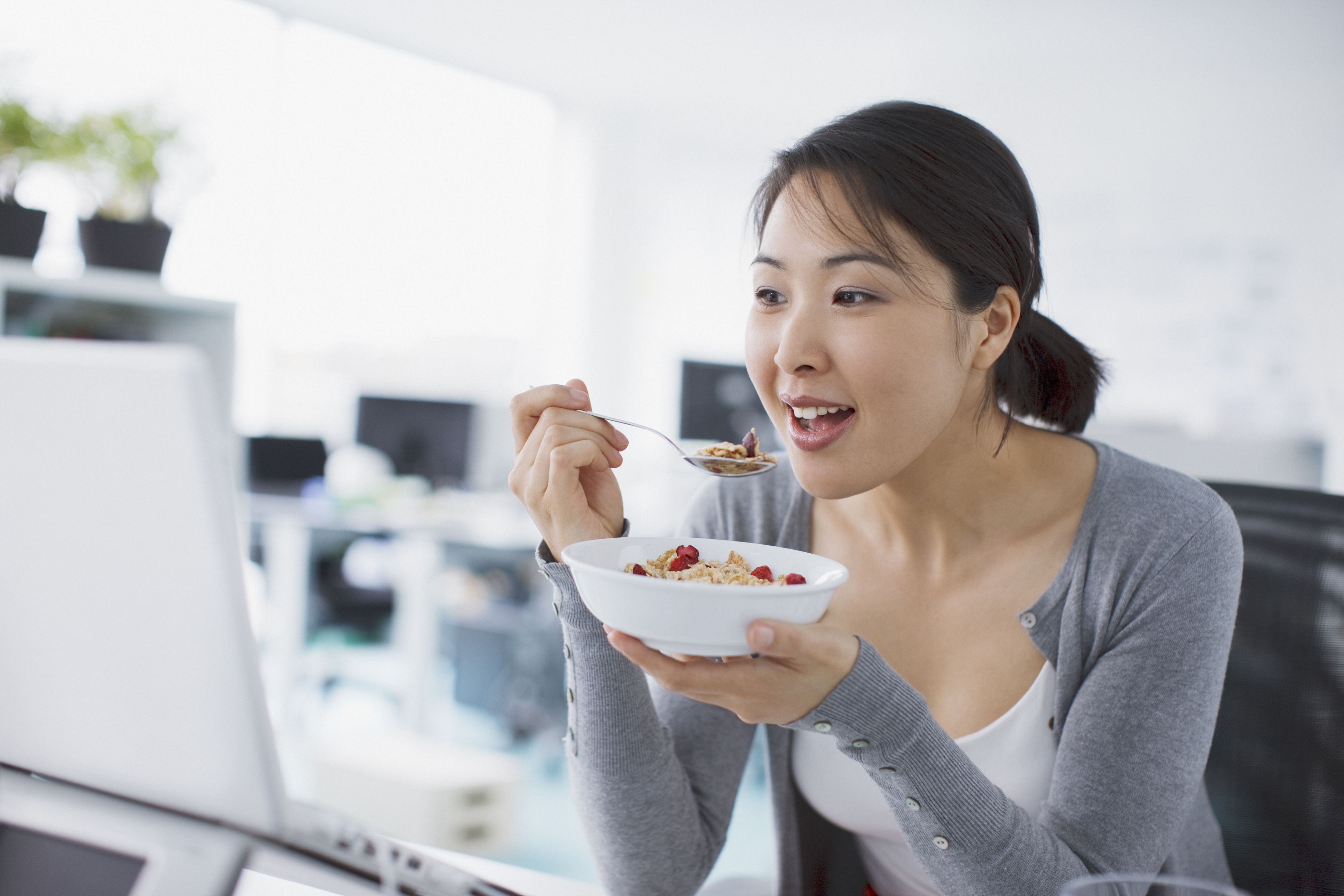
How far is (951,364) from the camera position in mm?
964

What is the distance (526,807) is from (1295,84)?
15.8 ft

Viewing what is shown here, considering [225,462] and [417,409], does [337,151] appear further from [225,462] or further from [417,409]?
[225,462]

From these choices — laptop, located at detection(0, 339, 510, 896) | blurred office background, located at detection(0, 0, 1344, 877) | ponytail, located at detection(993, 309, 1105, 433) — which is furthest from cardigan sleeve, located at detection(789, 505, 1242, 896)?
blurred office background, located at detection(0, 0, 1344, 877)

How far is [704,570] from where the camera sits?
0.73m

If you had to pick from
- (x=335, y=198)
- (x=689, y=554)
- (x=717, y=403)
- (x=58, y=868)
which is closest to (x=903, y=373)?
(x=689, y=554)

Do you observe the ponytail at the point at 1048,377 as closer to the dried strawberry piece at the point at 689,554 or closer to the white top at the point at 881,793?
the white top at the point at 881,793

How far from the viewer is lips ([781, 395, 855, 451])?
3.04ft

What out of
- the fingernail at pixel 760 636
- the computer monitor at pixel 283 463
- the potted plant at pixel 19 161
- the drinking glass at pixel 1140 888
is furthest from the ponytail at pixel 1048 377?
the computer monitor at pixel 283 463

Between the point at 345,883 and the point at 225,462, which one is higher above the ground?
the point at 225,462

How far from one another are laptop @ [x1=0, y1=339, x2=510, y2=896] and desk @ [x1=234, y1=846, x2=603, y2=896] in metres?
0.24

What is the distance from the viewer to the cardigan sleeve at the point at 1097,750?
2.36ft

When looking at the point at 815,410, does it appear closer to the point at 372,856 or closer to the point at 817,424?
the point at 817,424

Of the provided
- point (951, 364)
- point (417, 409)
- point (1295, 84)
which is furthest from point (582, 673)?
point (1295, 84)

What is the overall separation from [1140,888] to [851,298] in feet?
2.00
